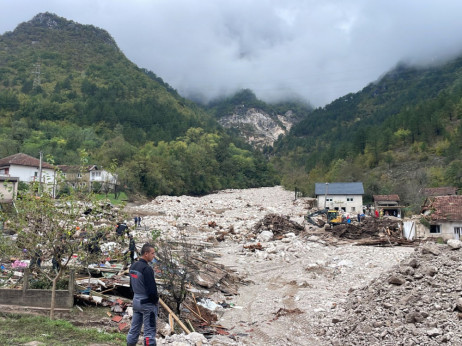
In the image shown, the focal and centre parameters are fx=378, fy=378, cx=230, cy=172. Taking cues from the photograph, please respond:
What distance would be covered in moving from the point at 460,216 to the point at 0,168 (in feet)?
152

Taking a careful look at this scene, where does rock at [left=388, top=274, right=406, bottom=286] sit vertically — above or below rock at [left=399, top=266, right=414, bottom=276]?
below

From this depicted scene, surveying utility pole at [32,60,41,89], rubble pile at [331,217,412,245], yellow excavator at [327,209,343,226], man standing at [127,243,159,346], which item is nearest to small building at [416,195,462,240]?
rubble pile at [331,217,412,245]

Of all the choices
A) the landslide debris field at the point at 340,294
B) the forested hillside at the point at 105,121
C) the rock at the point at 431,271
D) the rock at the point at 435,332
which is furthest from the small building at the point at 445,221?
the forested hillside at the point at 105,121

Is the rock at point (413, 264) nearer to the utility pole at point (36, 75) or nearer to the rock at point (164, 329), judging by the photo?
the rock at point (164, 329)

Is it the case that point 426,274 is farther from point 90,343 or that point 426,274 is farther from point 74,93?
point 74,93

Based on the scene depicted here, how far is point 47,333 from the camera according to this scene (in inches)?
291

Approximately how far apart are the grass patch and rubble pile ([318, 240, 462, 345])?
524 cm

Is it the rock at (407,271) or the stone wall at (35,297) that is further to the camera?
the rock at (407,271)

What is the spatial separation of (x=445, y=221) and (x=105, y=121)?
83801 mm

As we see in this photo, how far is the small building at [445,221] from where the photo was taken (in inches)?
1016

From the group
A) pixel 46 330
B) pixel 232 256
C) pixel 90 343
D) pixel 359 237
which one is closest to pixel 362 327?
pixel 90 343

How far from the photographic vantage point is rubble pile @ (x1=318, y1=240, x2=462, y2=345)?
25.7ft

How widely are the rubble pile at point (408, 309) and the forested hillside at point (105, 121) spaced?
48772mm

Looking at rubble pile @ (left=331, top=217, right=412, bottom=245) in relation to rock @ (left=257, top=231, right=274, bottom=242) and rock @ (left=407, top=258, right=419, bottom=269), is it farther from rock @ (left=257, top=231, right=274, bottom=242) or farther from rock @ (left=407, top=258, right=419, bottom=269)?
rock @ (left=407, top=258, right=419, bottom=269)
